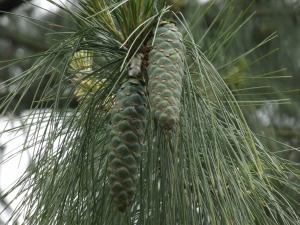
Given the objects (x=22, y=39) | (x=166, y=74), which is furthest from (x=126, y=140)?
(x=22, y=39)

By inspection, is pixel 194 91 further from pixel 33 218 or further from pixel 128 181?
pixel 33 218

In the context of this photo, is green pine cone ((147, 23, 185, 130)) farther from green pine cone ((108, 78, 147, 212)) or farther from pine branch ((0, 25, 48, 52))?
pine branch ((0, 25, 48, 52))

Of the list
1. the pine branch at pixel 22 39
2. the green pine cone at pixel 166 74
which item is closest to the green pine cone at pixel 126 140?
the green pine cone at pixel 166 74

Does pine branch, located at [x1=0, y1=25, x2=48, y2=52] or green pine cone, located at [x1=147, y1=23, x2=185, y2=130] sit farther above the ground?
pine branch, located at [x1=0, y1=25, x2=48, y2=52]

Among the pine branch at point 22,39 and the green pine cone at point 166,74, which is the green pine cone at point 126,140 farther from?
the pine branch at point 22,39

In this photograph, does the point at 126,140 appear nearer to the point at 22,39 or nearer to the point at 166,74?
the point at 166,74

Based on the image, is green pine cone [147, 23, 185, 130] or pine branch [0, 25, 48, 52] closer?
green pine cone [147, 23, 185, 130]

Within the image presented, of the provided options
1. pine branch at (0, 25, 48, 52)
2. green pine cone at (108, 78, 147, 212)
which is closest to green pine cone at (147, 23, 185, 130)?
green pine cone at (108, 78, 147, 212)
